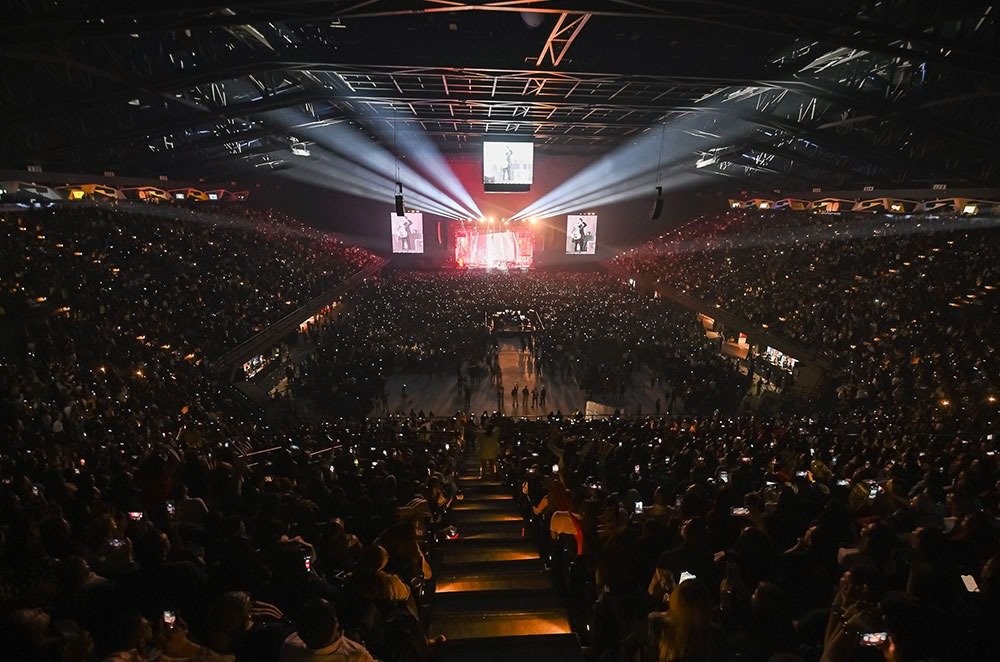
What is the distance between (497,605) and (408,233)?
3563 cm

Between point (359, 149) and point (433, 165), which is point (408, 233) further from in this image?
point (359, 149)

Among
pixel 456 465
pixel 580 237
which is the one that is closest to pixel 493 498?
pixel 456 465

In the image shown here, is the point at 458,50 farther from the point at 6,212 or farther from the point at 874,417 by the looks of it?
the point at 6,212

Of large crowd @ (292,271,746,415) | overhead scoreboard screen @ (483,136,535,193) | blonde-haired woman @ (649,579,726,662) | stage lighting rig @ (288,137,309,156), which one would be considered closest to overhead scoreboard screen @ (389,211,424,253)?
large crowd @ (292,271,746,415)

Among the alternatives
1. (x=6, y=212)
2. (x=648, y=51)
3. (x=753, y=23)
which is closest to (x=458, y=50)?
(x=648, y=51)

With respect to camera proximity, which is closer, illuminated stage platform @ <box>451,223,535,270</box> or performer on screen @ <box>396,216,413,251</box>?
performer on screen @ <box>396,216,413,251</box>

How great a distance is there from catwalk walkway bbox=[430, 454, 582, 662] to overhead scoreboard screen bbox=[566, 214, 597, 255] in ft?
109

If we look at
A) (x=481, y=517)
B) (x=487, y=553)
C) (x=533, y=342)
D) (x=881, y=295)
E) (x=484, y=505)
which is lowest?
(x=533, y=342)

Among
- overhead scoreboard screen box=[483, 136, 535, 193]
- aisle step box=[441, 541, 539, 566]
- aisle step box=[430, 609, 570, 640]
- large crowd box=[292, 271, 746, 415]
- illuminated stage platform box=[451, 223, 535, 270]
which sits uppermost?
overhead scoreboard screen box=[483, 136, 535, 193]

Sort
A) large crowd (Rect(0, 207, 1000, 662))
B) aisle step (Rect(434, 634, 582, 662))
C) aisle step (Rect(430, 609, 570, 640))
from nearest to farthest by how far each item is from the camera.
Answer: large crowd (Rect(0, 207, 1000, 662)) < aisle step (Rect(434, 634, 582, 662)) < aisle step (Rect(430, 609, 570, 640))

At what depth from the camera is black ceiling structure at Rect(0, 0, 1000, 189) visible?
988cm

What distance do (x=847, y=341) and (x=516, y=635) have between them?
65.2 ft

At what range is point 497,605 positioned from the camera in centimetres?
483

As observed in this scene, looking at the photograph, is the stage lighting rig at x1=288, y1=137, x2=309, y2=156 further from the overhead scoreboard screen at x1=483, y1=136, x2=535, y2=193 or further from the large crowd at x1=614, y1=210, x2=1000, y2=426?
the large crowd at x1=614, y1=210, x2=1000, y2=426
